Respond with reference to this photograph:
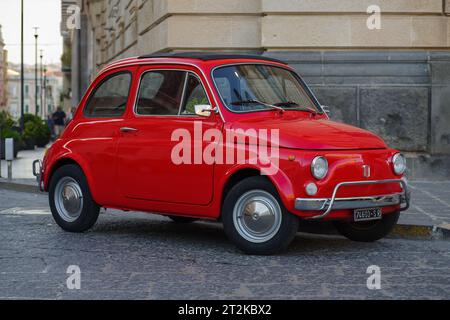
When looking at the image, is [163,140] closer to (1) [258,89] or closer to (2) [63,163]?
(1) [258,89]

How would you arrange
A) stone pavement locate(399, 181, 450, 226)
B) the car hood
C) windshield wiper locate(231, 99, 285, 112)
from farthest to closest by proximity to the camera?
stone pavement locate(399, 181, 450, 226) < windshield wiper locate(231, 99, 285, 112) < the car hood

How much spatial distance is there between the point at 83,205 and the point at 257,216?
2.20m

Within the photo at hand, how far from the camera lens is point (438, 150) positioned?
14.5 metres

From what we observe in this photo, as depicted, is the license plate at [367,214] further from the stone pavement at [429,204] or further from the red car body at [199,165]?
the stone pavement at [429,204]

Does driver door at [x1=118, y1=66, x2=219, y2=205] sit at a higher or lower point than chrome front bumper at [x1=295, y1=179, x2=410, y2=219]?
higher

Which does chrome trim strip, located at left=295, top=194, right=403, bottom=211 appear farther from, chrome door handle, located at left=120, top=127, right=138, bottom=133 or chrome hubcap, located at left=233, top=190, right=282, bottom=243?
chrome door handle, located at left=120, top=127, right=138, bottom=133

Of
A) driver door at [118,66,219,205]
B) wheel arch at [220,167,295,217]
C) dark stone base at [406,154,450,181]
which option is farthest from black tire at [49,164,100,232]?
dark stone base at [406,154,450,181]

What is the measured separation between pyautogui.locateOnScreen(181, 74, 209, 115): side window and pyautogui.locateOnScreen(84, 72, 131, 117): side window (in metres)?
0.77

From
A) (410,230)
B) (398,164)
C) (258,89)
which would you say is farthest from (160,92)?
(410,230)

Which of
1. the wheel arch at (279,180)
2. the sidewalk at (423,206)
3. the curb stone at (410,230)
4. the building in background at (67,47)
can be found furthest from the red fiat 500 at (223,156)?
the building in background at (67,47)

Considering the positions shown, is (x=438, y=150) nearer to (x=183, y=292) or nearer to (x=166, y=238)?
(x=166, y=238)

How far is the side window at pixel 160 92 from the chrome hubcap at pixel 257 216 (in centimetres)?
118

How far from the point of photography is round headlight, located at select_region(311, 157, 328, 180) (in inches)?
278
